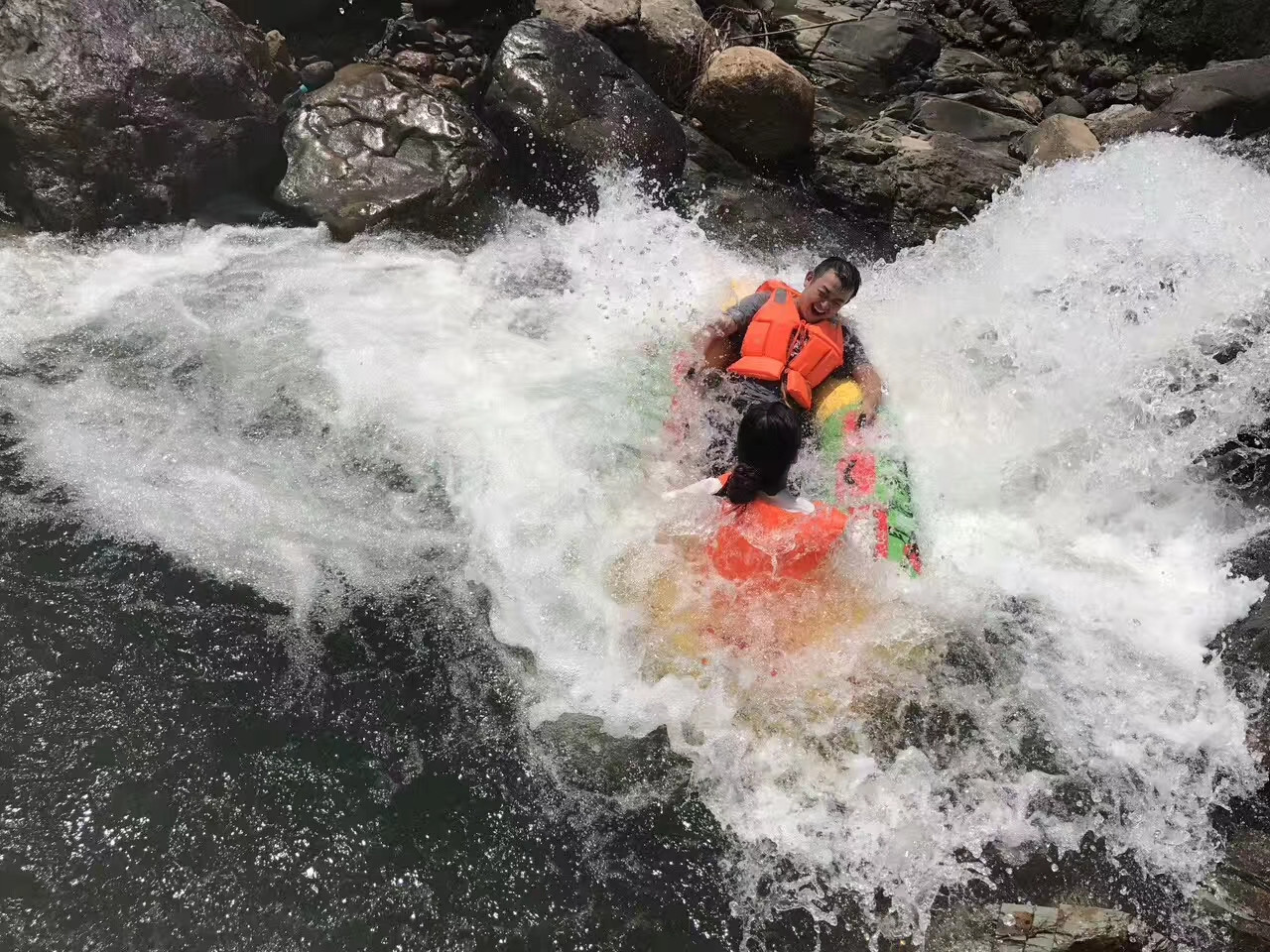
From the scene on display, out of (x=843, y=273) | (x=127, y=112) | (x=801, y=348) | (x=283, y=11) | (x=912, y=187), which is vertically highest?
(x=283, y=11)

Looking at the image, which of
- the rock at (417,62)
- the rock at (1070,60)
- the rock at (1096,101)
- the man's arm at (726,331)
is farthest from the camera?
the rock at (1070,60)

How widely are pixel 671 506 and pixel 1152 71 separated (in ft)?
29.1

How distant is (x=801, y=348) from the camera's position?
4590mm

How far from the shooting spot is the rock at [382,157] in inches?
224

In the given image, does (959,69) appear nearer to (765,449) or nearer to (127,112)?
(765,449)

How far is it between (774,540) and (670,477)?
43.9 inches

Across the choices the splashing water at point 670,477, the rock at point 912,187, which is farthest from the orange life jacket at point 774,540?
the rock at point 912,187

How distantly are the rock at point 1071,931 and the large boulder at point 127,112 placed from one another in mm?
6169

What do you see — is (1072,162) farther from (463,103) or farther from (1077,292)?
(463,103)

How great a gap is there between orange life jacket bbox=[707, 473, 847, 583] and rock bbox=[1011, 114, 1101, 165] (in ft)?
18.6

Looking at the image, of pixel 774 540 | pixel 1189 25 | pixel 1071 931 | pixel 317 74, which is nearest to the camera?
pixel 1071 931

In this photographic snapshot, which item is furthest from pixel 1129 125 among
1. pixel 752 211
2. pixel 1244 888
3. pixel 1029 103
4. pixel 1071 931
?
pixel 1071 931

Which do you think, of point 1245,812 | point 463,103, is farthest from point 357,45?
point 1245,812

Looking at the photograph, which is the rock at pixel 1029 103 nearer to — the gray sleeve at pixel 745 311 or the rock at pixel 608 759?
the gray sleeve at pixel 745 311
